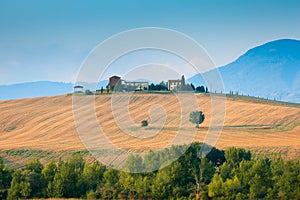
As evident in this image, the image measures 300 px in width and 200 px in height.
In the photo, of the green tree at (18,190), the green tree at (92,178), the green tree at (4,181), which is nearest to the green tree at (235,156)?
the green tree at (92,178)

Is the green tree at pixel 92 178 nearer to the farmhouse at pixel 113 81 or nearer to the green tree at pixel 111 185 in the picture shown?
the green tree at pixel 111 185

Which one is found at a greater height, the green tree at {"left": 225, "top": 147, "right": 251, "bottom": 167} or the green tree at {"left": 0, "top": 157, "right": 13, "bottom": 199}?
the green tree at {"left": 225, "top": 147, "right": 251, "bottom": 167}

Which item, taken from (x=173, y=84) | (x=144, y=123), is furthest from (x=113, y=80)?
(x=144, y=123)

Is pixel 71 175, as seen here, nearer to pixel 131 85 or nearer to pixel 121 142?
pixel 121 142

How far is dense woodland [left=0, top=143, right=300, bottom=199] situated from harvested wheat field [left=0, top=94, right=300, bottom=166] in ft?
86.1

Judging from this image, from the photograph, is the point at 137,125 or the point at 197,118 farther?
the point at 137,125

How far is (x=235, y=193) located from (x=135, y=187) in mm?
10631

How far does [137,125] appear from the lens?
4328 inches

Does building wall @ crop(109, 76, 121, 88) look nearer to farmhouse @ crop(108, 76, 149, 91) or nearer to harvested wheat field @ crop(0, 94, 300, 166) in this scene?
farmhouse @ crop(108, 76, 149, 91)

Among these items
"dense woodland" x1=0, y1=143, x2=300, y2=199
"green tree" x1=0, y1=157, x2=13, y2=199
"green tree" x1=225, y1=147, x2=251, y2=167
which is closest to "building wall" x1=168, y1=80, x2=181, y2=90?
"green tree" x1=225, y1=147, x2=251, y2=167

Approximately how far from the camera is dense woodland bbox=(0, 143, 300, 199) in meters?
54.6

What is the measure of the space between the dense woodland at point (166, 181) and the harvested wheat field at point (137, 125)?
26.3 m

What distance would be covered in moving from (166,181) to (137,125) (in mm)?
53253

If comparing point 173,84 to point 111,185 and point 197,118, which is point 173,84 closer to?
point 197,118
